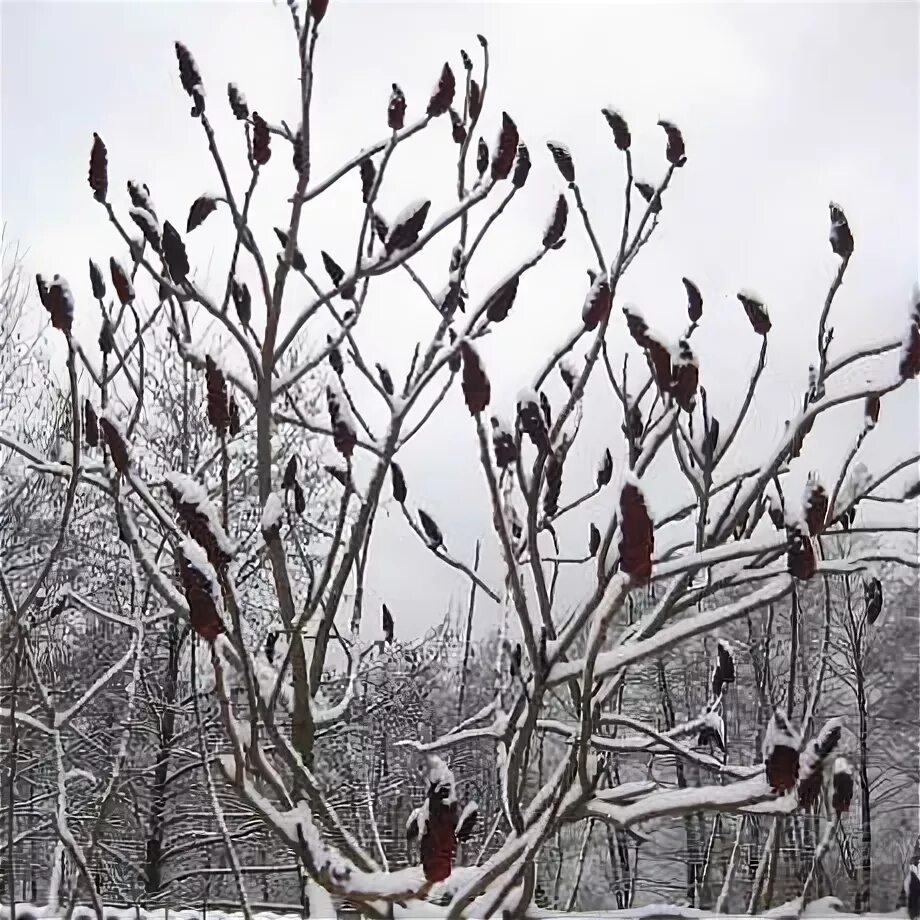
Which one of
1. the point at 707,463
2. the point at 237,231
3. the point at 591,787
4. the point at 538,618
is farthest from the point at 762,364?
the point at 237,231

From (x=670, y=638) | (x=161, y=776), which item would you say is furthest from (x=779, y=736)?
(x=161, y=776)

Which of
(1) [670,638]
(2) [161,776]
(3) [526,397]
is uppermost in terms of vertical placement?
(3) [526,397]

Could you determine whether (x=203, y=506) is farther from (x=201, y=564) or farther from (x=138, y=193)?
(x=138, y=193)

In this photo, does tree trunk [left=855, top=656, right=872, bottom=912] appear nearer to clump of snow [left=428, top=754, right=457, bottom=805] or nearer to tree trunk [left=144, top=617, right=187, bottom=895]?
clump of snow [left=428, top=754, right=457, bottom=805]

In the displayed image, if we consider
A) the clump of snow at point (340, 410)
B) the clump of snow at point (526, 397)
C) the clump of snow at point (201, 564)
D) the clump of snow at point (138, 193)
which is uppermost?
the clump of snow at point (138, 193)

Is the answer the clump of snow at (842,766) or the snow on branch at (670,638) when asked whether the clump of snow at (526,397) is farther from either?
the clump of snow at (842,766)

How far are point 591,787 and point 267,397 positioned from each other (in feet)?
1.94

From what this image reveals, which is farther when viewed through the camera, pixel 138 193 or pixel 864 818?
pixel 864 818

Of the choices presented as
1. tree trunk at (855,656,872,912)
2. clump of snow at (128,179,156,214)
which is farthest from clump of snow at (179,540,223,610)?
tree trunk at (855,656,872,912)

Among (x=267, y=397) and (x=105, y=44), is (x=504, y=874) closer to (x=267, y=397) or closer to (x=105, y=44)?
(x=267, y=397)

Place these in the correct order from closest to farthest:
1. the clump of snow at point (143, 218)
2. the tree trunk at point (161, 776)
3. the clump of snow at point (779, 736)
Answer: the clump of snow at point (779, 736), the clump of snow at point (143, 218), the tree trunk at point (161, 776)

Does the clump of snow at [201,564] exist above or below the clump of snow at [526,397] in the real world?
below

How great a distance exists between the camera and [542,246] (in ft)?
4.03

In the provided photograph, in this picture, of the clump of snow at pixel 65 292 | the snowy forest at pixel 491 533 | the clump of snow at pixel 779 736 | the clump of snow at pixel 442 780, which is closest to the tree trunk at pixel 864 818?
the snowy forest at pixel 491 533
